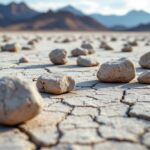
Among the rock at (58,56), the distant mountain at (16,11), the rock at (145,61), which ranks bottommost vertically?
the rock at (145,61)

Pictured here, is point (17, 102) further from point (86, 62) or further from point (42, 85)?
point (86, 62)

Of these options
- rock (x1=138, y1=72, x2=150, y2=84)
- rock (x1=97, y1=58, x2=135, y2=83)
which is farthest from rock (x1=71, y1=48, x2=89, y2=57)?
rock (x1=138, y1=72, x2=150, y2=84)

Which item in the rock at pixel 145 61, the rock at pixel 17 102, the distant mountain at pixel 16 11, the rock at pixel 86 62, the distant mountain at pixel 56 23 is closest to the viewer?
the rock at pixel 17 102

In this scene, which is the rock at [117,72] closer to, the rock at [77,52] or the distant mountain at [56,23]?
the rock at [77,52]

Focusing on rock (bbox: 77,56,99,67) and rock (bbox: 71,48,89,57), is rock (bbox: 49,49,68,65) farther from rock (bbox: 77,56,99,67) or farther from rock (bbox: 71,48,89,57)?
rock (bbox: 71,48,89,57)

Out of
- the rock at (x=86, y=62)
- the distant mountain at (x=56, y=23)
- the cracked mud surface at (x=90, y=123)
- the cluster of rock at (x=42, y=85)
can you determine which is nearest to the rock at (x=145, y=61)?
the cluster of rock at (x=42, y=85)

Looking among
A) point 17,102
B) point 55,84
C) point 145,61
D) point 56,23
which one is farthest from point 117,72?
point 56,23
